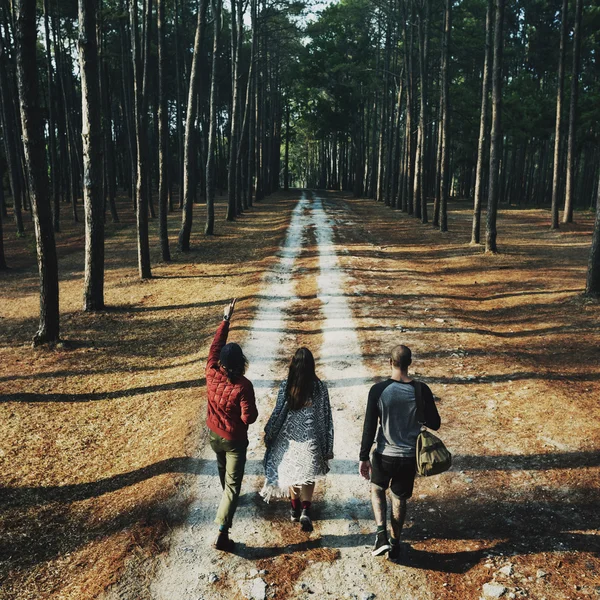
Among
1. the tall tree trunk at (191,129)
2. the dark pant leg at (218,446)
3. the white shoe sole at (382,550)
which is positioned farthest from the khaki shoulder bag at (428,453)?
the tall tree trunk at (191,129)

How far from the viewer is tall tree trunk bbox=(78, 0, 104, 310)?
13047 millimetres

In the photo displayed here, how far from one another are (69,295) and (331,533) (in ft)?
46.6

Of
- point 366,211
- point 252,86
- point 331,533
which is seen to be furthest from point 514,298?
point 252,86

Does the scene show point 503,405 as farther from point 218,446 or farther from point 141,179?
point 141,179

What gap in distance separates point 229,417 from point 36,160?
870 centimetres

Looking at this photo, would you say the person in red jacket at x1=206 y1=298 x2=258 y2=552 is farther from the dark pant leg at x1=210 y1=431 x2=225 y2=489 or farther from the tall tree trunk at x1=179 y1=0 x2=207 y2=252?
the tall tree trunk at x1=179 y1=0 x2=207 y2=252

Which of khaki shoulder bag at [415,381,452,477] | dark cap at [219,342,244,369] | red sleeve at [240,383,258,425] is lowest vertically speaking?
khaki shoulder bag at [415,381,452,477]

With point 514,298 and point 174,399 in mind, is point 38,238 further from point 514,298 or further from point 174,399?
point 514,298

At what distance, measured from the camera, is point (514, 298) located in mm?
14289

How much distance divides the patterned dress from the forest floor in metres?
0.69

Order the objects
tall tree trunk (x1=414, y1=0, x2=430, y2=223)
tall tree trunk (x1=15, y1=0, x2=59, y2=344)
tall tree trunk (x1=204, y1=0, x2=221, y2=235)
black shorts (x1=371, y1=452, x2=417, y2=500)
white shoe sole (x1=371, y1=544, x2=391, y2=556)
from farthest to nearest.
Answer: tall tree trunk (x1=414, y1=0, x2=430, y2=223), tall tree trunk (x1=204, y1=0, x2=221, y2=235), tall tree trunk (x1=15, y1=0, x2=59, y2=344), white shoe sole (x1=371, y1=544, x2=391, y2=556), black shorts (x1=371, y1=452, x2=417, y2=500)

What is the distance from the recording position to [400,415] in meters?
4.89

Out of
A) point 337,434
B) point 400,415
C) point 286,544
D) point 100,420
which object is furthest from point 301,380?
point 100,420

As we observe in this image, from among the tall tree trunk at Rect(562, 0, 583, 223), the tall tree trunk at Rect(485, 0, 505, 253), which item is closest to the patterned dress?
the tall tree trunk at Rect(485, 0, 505, 253)
